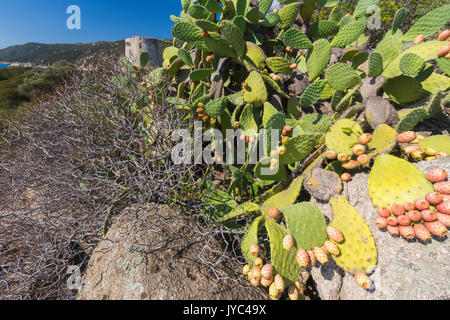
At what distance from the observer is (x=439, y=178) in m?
0.82

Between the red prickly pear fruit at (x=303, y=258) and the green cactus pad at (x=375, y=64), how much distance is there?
1.10m

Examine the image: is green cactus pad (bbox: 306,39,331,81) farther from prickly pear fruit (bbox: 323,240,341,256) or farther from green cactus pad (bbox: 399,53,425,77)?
prickly pear fruit (bbox: 323,240,341,256)

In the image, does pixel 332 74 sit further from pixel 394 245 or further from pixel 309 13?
pixel 394 245

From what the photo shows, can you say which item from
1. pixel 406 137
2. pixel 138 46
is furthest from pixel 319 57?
pixel 138 46

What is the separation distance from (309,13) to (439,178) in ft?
5.06

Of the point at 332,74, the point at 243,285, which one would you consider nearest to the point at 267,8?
the point at 332,74

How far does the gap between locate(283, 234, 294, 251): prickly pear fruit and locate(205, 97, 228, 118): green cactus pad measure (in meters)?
0.91

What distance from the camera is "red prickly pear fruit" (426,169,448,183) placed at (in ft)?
2.67

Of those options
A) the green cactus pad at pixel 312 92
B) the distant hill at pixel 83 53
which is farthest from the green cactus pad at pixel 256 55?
the distant hill at pixel 83 53

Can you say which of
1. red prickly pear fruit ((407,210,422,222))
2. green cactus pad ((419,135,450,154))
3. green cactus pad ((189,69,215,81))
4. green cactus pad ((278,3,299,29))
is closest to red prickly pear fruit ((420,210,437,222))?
red prickly pear fruit ((407,210,422,222))

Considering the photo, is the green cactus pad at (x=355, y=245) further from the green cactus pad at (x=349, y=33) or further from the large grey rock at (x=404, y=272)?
the green cactus pad at (x=349, y=33)

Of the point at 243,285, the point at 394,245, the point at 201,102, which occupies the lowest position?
the point at 243,285

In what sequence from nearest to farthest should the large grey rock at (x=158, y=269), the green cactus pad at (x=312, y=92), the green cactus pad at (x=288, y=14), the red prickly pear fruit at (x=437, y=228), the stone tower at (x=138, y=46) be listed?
the red prickly pear fruit at (x=437, y=228)
the large grey rock at (x=158, y=269)
the green cactus pad at (x=312, y=92)
the green cactus pad at (x=288, y=14)
the stone tower at (x=138, y=46)

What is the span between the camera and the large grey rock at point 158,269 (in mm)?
942
